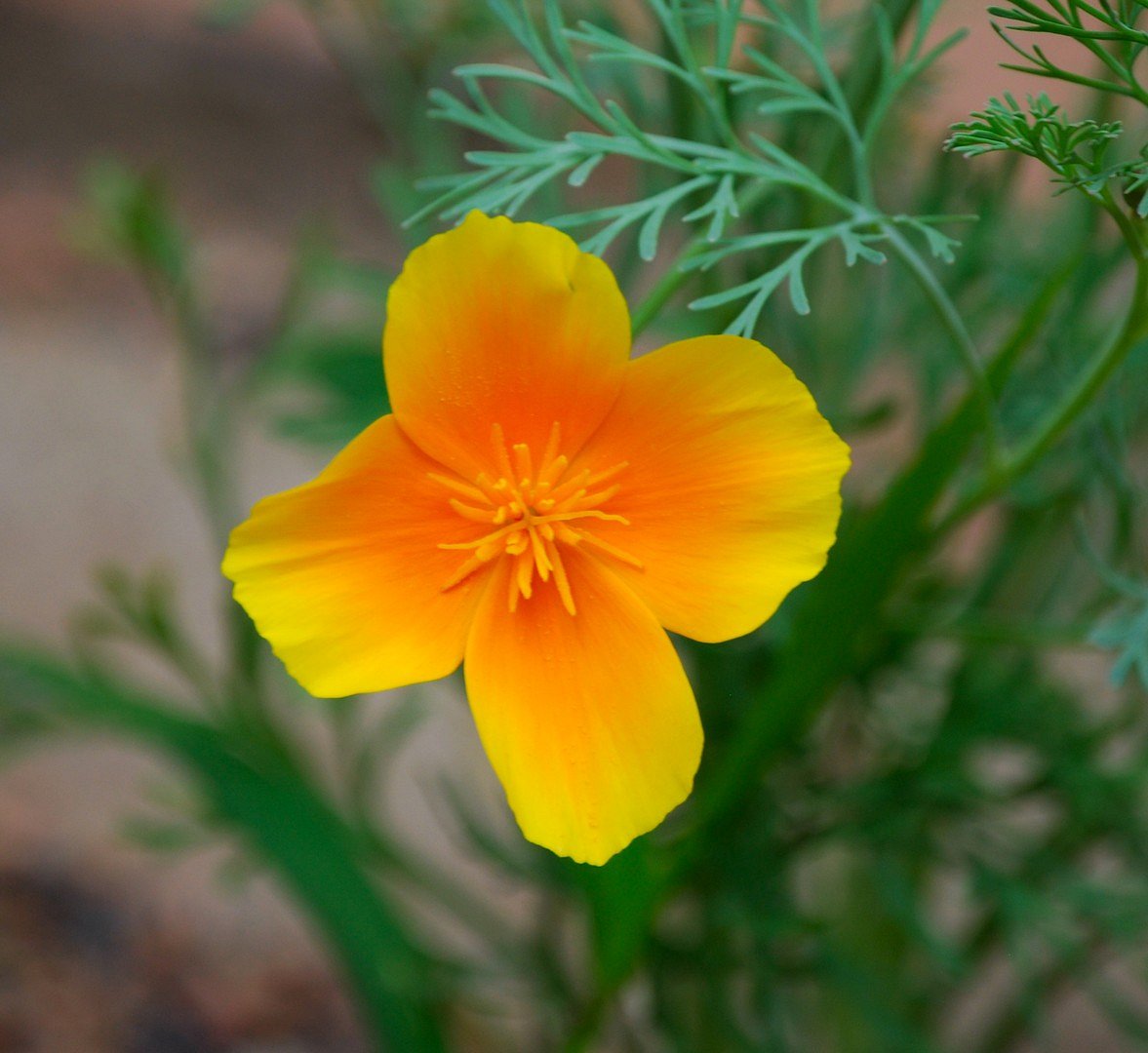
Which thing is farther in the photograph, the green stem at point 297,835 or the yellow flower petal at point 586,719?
the green stem at point 297,835

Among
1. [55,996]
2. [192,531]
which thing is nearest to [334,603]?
[55,996]

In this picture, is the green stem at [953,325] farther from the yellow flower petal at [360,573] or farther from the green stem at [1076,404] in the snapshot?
the yellow flower petal at [360,573]

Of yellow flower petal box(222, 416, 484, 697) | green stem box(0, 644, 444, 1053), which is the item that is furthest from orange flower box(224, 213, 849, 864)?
green stem box(0, 644, 444, 1053)

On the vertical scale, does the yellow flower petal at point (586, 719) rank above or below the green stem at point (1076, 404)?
below

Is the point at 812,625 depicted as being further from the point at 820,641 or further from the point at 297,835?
the point at 297,835

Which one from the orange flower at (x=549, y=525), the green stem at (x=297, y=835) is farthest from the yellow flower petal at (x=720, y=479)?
the green stem at (x=297, y=835)

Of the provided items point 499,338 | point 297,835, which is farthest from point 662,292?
point 297,835
